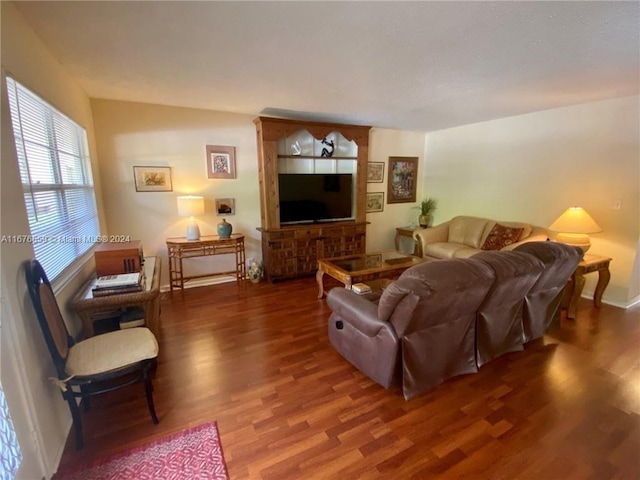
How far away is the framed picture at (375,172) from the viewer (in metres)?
5.13

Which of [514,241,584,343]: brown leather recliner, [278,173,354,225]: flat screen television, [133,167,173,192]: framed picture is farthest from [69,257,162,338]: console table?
[514,241,584,343]: brown leather recliner

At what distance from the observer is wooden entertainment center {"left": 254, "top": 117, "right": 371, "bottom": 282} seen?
4.06 meters

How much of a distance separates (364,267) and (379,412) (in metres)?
1.70

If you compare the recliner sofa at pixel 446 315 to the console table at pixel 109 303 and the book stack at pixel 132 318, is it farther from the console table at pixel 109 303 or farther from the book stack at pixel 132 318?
the book stack at pixel 132 318

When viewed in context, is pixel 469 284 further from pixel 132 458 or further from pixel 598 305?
pixel 598 305

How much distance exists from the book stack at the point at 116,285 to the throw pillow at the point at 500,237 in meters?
4.10

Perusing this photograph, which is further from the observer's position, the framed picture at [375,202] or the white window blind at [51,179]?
the framed picture at [375,202]

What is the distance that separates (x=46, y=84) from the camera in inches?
80.3

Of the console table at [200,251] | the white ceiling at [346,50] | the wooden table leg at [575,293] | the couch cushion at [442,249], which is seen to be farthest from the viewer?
the couch cushion at [442,249]

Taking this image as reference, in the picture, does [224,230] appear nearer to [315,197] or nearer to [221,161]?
[221,161]

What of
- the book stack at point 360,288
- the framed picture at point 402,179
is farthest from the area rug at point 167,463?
the framed picture at point 402,179

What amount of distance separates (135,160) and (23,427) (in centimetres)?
306

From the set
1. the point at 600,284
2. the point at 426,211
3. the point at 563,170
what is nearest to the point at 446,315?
the point at 600,284

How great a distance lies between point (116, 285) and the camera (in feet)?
7.02
